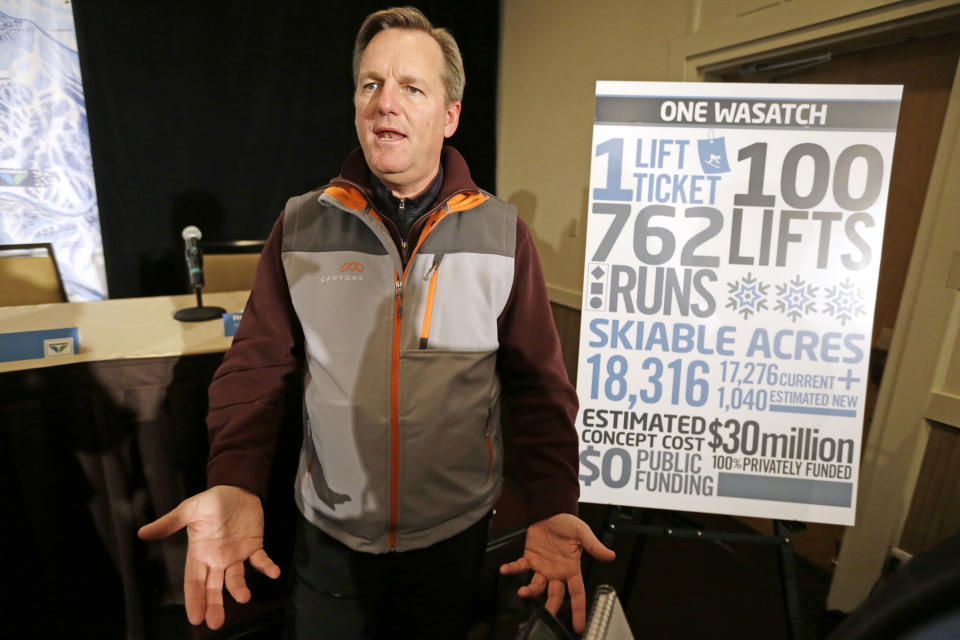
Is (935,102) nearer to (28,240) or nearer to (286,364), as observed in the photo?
(286,364)

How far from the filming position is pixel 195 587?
27.6 inches

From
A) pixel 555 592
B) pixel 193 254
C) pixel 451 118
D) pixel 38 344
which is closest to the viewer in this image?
pixel 555 592

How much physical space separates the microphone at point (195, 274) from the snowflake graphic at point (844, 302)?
1944mm

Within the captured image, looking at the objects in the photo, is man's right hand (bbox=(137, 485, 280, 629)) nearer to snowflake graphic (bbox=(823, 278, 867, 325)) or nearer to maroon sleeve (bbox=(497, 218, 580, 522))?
maroon sleeve (bbox=(497, 218, 580, 522))

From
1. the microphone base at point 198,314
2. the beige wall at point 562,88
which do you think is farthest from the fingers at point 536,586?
the beige wall at point 562,88

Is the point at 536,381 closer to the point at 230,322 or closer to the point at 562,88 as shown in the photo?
the point at 230,322

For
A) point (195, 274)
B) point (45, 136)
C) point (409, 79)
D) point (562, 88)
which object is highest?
point (562, 88)

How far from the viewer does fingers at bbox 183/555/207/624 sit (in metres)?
0.69

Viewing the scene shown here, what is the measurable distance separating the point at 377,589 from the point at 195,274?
4.56 ft

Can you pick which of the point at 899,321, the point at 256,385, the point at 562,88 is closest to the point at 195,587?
the point at 256,385

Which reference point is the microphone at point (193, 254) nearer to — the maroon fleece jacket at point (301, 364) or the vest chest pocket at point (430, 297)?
the maroon fleece jacket at point (301, 364)

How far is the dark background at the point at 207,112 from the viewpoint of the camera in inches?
106

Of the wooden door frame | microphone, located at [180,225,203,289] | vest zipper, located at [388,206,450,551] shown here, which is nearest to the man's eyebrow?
vest zipper, located at [388,206,450,551]

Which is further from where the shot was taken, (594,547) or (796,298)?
(796,298)
